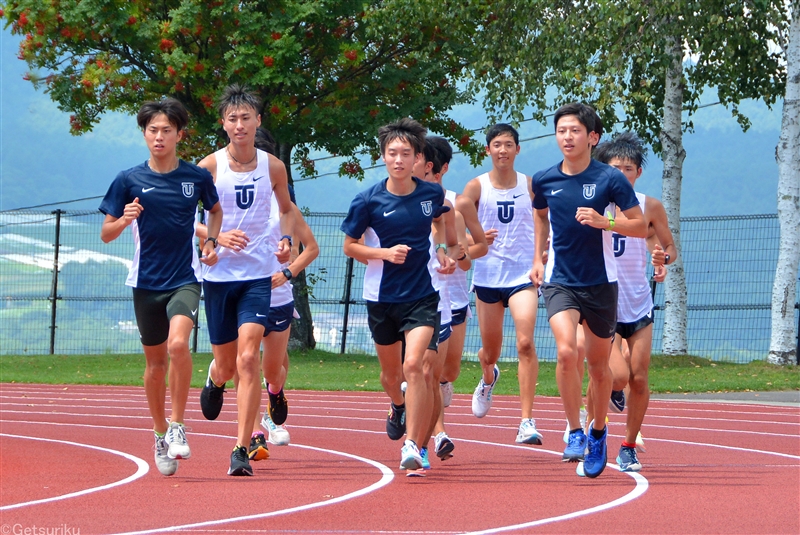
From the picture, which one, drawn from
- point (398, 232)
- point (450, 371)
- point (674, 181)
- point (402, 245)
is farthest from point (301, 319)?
point (402, 245)

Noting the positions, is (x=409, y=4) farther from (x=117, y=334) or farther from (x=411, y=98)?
(x=117, y=334)

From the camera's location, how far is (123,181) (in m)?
7.75

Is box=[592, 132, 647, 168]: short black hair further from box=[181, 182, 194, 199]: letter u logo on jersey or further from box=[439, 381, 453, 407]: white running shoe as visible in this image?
box=[181, 182, 194, 199]: letter u logo on jersey

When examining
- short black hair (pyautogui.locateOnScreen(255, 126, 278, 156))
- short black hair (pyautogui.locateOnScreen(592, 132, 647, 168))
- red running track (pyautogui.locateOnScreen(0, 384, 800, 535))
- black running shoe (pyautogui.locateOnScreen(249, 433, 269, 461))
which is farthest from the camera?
short black hair (pyautogui.locateOnScreen(255, 126, 278, 156))

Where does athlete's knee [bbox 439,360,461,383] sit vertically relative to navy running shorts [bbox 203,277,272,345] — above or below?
below

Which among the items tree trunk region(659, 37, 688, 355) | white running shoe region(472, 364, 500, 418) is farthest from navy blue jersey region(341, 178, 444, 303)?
tree trunk region(659, 37, 688, 355)

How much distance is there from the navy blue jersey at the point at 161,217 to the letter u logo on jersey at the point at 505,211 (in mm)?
2952

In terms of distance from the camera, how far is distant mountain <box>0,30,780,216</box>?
169 m

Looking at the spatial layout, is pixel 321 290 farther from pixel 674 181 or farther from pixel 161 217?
pixel 161 217

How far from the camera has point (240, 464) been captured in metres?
7.43

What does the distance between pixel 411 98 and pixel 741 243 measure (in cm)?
667

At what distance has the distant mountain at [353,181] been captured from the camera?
169 meters

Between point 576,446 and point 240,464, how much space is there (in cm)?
212

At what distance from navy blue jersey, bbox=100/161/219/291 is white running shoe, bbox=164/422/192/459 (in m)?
0.87
